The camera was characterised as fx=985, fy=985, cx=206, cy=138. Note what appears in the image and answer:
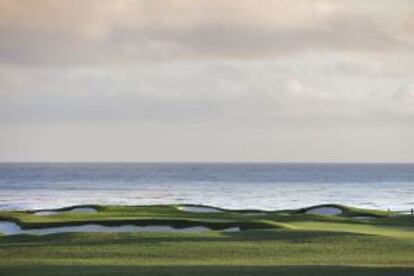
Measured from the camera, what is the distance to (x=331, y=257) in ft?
106

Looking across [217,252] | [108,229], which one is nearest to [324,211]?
[108,229]

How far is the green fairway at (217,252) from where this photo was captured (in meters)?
28.7

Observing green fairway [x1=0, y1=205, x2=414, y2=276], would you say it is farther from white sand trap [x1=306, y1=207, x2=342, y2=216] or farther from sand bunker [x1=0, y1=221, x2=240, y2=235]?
white sand trap [x1=306, y1=207, x2=342, y2=216]

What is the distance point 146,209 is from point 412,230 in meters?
24.8

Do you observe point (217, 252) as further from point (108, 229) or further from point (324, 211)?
point (324, 211)

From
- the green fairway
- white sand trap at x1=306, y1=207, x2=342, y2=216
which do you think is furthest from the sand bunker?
white sand trap at x1=306, y1=207, x2=342, y2=216

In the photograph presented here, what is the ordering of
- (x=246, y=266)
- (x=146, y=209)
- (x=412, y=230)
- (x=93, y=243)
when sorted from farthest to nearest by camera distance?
(x=146, y=209)
(x=412, y=230)
(x=93, y=243)
(x=246, y=266)

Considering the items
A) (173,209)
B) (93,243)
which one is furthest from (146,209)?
(93,243)

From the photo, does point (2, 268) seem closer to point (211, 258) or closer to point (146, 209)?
point (211, 258)

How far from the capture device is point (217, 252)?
1332 inches

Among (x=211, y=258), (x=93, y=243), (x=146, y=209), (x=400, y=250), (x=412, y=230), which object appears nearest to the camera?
(x=211, y=258)

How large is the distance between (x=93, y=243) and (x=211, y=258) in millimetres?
6565

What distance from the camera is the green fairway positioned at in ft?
94.1

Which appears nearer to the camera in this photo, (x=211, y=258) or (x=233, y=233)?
(x=211, y=258)
